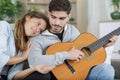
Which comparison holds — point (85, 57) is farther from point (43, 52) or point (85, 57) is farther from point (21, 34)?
point (21, 34)

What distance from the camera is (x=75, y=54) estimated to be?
1.66m

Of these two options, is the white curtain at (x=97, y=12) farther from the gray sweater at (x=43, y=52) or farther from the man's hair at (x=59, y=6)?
the man's hair at (x=59, y=6)

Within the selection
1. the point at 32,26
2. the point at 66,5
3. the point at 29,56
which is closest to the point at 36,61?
the point at 29,56

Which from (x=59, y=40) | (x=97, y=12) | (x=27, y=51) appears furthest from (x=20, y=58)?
(x=97, y=12)

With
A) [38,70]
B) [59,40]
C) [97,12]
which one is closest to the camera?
[38,70]

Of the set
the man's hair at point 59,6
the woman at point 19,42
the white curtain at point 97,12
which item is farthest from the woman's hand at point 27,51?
the white curtain at point 97,12

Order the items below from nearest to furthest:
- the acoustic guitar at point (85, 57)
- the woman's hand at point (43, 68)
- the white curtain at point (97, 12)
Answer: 1. the woman's hand at point (43, 68)
2. the acoustic guitar at point (85, 57)
3. the white curtain at point (97, 12)

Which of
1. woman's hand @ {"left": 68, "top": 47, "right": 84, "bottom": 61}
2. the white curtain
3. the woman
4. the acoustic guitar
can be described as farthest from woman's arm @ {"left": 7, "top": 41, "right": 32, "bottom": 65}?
the white curtain

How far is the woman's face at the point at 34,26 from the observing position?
176cm

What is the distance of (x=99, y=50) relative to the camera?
1793 millimetres

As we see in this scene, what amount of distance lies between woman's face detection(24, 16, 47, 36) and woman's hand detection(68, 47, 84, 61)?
0.84 feet

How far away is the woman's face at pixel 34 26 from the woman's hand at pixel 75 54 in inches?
10.1

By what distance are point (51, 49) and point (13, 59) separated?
0.24m

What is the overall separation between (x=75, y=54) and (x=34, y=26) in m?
0.32
